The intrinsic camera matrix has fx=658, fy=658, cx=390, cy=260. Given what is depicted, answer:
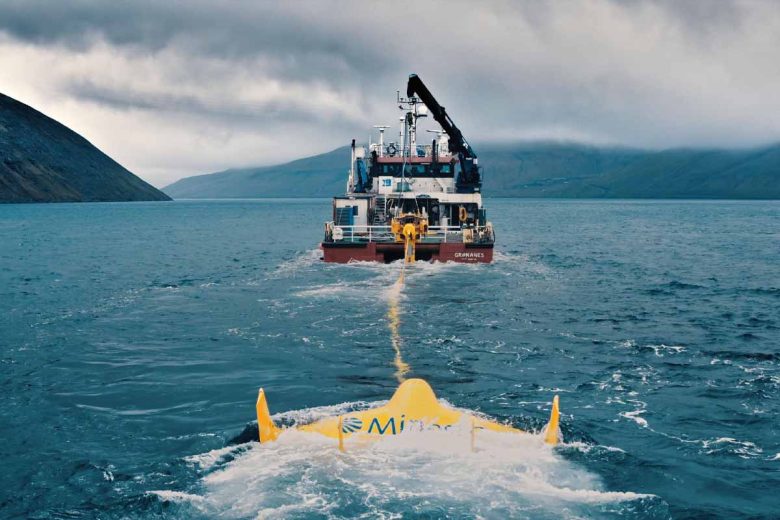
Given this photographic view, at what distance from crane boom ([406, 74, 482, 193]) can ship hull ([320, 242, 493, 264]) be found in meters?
10.9

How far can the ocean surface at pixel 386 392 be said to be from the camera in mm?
12352

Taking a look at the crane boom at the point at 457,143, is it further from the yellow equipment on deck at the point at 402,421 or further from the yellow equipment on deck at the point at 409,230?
the yellow equipment on deck at the point at 402,421

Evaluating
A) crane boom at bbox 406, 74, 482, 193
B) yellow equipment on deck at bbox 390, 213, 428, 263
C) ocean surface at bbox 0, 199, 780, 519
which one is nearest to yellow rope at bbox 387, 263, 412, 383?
ocean surface at bbox 0, 199, 780, 519

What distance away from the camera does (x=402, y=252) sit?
46.9 meters

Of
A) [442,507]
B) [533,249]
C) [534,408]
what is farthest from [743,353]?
[533,249]

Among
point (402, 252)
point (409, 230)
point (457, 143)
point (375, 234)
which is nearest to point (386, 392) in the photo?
point (409, 230)

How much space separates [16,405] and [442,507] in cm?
1281

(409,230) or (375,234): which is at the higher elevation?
(409,230)

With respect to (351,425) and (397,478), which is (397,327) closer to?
(351,425)

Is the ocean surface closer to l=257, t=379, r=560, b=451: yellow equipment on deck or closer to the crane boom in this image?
l=257, t=379, r=560, b=451: yellow equipment on deck

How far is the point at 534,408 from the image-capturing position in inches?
696

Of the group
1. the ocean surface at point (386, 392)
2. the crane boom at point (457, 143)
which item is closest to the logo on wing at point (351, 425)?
the ocean surface at point (386, 392)

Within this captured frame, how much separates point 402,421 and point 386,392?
489cm

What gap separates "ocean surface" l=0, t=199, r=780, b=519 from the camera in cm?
1235
